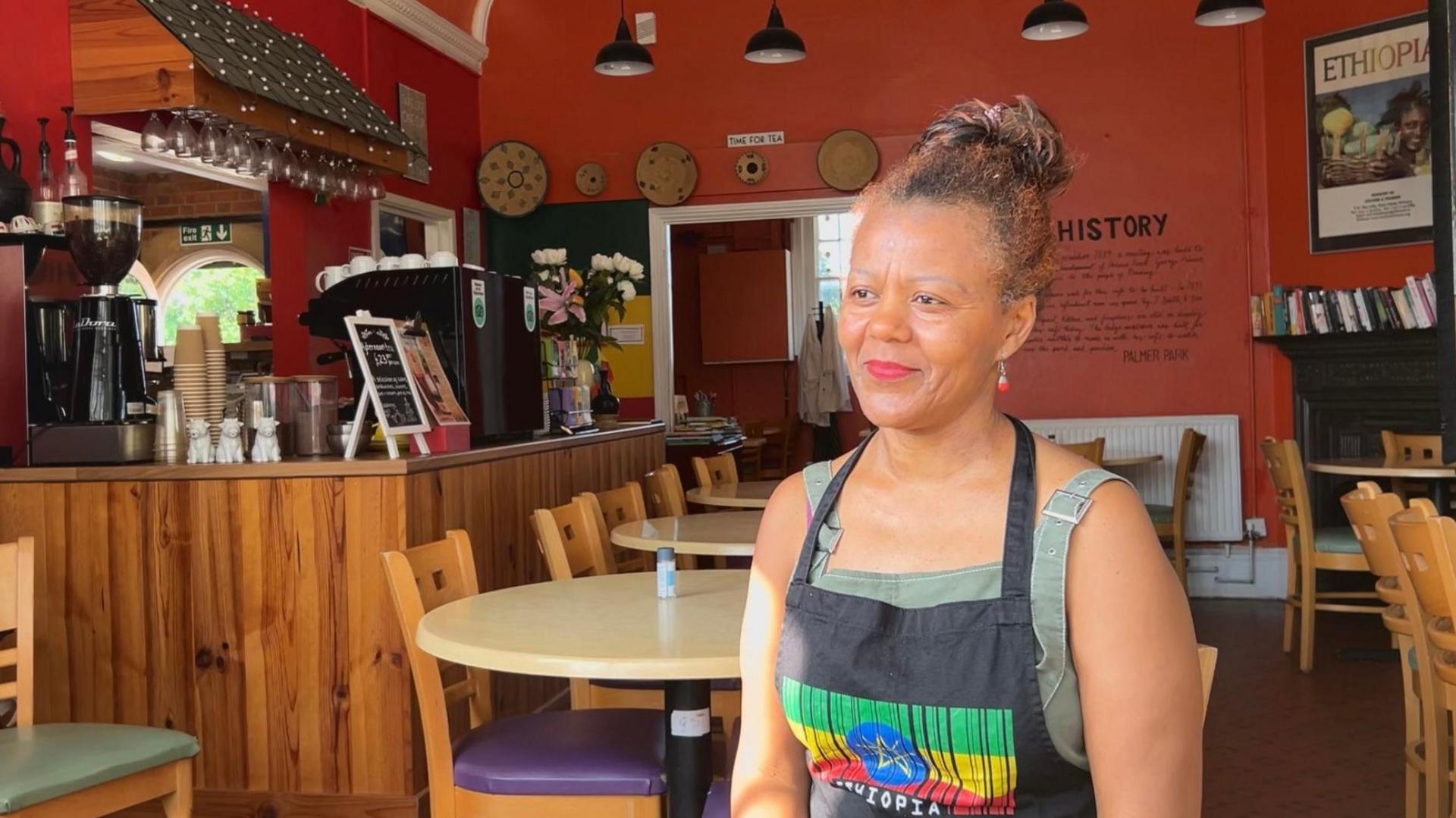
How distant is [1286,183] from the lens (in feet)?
25.4

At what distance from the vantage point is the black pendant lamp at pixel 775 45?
700 cm

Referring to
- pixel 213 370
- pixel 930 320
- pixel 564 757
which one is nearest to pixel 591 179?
pixel 213 370

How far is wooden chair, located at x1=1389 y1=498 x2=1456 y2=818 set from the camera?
2.79 m

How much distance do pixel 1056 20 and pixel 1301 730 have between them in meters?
3.54

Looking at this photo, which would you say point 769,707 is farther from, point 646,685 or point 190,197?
point 190,197

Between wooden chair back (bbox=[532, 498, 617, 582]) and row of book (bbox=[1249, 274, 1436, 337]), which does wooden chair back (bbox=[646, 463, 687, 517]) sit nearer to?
wooden chair back (bbox=[532, 498, 617, 582])

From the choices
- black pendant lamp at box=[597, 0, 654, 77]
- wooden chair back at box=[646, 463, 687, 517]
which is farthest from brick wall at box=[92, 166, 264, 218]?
wooden chair back at box=[646, 463, 687, 517]

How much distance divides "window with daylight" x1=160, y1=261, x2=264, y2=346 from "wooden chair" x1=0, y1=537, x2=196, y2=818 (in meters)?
8.93

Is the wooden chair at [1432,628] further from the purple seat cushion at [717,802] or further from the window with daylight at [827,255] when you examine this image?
the window with daylight at [827,255]

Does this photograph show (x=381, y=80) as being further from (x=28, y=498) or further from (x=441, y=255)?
(x=28, y=498)

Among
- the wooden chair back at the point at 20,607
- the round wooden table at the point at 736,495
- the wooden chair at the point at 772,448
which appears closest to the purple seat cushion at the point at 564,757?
the wooden chair back at the point at 20,607

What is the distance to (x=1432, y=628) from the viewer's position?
9.80 ft

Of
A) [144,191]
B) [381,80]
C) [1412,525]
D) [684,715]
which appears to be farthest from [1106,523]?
[144,191]

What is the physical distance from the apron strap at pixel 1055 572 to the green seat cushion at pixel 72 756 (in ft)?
7.22
